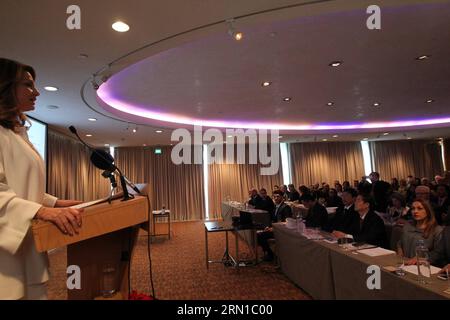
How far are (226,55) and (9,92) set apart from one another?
3060 millimetres

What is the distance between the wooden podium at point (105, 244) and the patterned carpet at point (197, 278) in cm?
251

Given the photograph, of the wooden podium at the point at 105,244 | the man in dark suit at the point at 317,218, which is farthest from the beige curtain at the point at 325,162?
the wooden podium at the point at 105,244

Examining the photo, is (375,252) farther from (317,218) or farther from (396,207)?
(396,207)

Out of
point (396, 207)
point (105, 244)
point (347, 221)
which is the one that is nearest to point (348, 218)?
point (347, 221)

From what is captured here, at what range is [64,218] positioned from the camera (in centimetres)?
72

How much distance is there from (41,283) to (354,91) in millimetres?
5714

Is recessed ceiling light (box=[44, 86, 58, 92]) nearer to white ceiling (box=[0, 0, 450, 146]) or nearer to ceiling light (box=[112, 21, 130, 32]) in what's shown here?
white ceiling (box=[0, 0, 450, 146])

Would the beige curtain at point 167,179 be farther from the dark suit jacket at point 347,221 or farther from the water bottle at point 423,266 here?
the water bottle at point 423,266

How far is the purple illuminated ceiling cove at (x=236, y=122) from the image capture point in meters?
5.65

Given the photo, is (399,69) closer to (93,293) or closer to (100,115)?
(93,293)

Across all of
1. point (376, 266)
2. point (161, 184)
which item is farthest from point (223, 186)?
point (376, 266)
